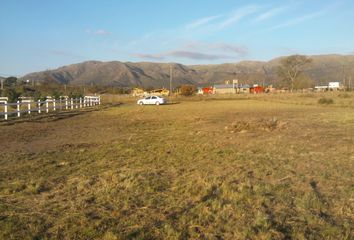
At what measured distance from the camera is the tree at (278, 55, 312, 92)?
436 feet

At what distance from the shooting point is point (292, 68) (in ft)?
443

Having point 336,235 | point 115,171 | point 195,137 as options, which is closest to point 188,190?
point 115,171

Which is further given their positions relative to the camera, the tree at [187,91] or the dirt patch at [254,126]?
the tree at [187,91]

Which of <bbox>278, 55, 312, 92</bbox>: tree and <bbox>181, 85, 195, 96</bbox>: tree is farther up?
<bbox>278, 55, 312, 92</bbox>: tree

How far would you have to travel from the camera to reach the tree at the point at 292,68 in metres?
133

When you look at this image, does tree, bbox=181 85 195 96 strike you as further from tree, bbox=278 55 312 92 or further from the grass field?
the grass field

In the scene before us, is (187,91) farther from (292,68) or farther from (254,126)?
(254,126)

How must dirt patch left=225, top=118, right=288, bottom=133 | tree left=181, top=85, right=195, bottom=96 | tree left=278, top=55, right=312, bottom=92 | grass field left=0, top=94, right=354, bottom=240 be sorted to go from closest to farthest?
grass field left=0, top=94, right=354, bottom=240, dirt patch left=225, top=118, right=288, bottom=133, tree left=181, top=85, right=195, bottom=96, tree left=278, top=55, right=312, bottom=92

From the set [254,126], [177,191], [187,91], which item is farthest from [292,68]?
[177,191]

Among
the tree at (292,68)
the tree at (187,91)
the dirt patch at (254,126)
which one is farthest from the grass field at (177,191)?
the tree at (292,68)

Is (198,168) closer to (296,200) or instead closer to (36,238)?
(296,200)

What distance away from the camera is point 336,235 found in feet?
16.8

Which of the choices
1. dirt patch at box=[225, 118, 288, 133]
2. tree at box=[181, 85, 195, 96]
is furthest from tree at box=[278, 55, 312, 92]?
dirt patch at box=[225, 118, 288, 133]

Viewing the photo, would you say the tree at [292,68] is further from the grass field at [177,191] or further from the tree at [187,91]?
the grass field at [177,191]
